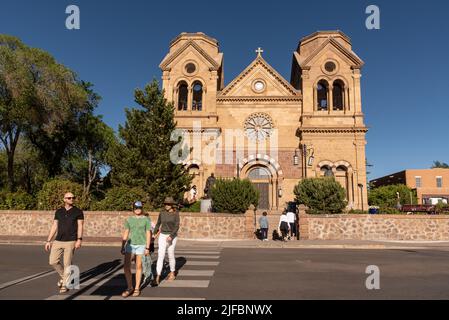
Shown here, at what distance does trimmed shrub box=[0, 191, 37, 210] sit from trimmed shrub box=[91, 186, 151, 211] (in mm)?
5309

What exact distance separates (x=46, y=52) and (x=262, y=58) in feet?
64.4

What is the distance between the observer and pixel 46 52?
27.4 meters

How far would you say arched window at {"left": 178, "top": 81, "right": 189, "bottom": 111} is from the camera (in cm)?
3309

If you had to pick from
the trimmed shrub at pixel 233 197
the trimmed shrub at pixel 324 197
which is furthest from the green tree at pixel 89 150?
the trimmed shrub at pixel 324 197

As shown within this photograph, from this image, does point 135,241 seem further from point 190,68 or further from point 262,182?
point 190,68

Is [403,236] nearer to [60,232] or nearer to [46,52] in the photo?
[60,232]

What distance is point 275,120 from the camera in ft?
Result: 102

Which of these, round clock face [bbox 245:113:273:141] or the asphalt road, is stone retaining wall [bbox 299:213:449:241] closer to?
the asphalt road

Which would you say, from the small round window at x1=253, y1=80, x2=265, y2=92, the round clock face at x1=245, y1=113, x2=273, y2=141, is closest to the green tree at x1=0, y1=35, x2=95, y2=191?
the round clock face at x1=245, y1=113, x2=273, y2=141

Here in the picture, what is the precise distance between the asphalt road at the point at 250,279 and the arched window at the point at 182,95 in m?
24.0

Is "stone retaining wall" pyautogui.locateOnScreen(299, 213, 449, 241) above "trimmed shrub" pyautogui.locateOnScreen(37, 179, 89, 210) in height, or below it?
below

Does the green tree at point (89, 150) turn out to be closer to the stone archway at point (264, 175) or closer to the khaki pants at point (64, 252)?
the stone archway at point (264, 175)
